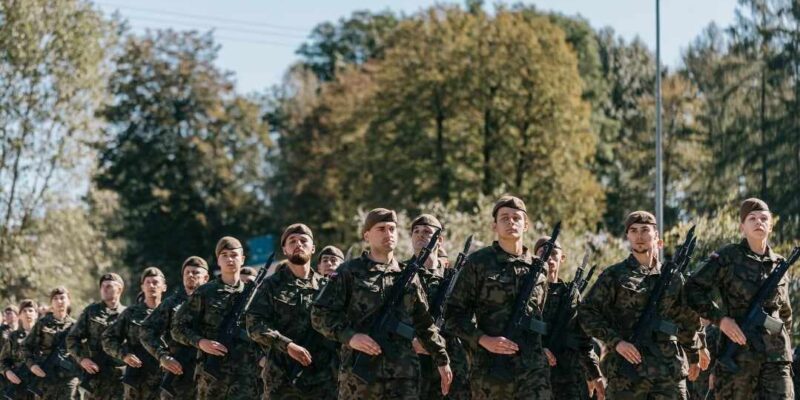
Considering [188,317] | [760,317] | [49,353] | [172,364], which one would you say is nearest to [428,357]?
[188,317]

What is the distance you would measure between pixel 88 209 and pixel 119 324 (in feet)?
114

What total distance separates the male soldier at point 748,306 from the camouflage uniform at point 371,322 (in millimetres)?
2263

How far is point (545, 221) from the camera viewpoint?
47.2 meters

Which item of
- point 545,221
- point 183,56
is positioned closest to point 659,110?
point 545,221

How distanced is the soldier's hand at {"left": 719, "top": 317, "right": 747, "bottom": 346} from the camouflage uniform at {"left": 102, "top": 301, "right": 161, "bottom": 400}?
25.5ft

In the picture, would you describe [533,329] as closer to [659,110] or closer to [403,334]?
[403,334]

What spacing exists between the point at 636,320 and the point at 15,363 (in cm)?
1343

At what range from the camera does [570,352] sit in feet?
43.9

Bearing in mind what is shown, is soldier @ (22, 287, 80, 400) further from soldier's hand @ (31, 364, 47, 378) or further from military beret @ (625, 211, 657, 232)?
military beret @ (625, 211, 657, 232)

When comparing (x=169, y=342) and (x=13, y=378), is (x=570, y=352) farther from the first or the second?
(x=13, y=378)

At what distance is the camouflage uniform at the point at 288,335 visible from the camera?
13.1m

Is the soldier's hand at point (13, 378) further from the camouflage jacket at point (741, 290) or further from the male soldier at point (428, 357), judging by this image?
the camouflage jacket at point (741, 290)

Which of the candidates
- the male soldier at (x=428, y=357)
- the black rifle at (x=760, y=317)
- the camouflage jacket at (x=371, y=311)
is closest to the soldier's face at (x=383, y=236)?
the camouflage jacket at (x=371, y=311)

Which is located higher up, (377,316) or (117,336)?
(377,316)
